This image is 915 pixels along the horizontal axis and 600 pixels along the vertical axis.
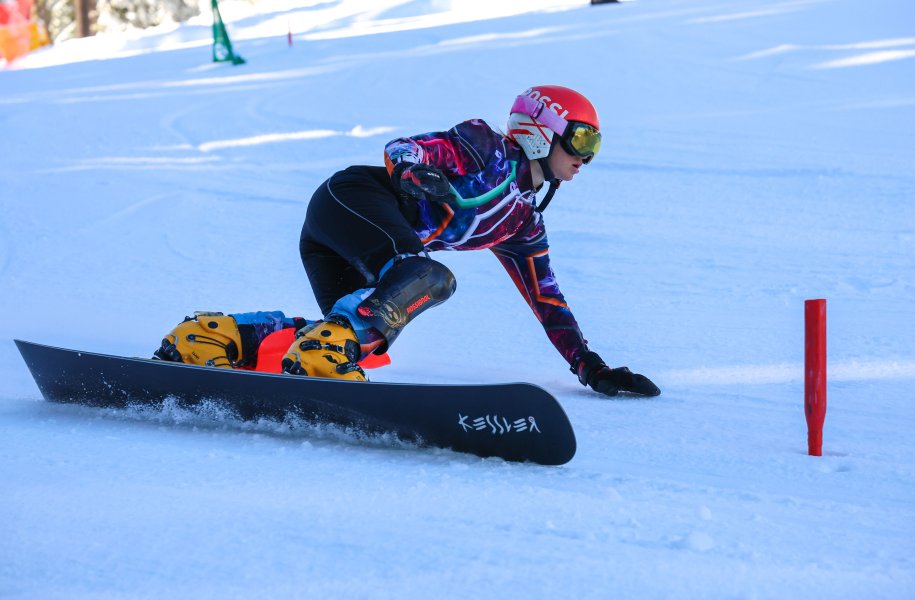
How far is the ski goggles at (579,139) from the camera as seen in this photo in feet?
11.7

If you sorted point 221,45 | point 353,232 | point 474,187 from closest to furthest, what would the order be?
1. point 353,232
2. point 474,187
3. point 221,45

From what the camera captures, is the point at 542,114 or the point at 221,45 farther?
the point at 221,45

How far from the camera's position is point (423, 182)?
3.16 meters

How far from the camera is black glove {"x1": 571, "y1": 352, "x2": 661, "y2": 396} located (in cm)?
378

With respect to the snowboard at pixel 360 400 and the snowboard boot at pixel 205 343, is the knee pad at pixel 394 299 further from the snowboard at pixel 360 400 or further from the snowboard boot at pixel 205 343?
the snowboard boot at pixel 205 343

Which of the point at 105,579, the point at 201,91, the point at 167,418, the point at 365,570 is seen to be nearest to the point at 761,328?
the point at 167,418

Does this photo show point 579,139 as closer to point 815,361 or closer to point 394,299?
point 394,299

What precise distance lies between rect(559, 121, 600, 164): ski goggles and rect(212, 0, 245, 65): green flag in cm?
1114

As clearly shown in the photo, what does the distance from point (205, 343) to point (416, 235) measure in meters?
0.80

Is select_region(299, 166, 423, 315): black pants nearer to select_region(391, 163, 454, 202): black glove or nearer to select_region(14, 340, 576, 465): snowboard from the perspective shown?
select_region(391, 163, 454, 202): black glove

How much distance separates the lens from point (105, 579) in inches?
70.6

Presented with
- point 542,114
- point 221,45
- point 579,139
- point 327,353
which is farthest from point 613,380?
point 221,45

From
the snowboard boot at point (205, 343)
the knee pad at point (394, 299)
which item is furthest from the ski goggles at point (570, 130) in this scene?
Result: the snowboard boot at point (205, 343)

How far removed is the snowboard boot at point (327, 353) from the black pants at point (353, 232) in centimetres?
32
